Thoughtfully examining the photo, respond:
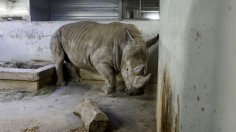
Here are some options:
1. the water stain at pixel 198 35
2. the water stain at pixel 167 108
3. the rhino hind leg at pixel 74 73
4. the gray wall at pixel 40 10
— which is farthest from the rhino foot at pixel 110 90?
the gray wall at pixel 40 10

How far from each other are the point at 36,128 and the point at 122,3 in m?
7.87

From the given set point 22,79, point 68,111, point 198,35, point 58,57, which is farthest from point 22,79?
point 198,35

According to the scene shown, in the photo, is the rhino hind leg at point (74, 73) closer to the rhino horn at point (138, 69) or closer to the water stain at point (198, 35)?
the rhino horn at point (138, 69)

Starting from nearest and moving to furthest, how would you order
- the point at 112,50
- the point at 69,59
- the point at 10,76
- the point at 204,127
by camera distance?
the point at 204,127, the point at 112,50, the point at 10,76, the point at 69,59

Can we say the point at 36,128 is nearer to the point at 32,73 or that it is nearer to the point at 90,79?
the point at 32,73

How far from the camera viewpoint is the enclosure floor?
2674mm

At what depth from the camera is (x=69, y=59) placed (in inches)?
186

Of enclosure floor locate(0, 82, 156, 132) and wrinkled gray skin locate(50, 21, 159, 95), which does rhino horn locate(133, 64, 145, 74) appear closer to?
wrinkled gray skin locate(50, 21, 159, 95)

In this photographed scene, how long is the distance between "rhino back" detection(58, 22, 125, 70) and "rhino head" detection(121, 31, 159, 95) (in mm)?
412

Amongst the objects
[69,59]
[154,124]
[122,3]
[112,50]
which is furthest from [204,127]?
[122,3]

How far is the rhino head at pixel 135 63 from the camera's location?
324cm

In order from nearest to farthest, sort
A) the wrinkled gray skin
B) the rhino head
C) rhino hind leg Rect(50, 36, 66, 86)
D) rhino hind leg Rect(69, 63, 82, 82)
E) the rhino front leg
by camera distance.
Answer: the rhino head
the wrinkled gray skin
the rhino front leg
rhino hind leg Rect(50, 36, 66, 86)
rhino hind leg Rect(69, 63, 82, 82)


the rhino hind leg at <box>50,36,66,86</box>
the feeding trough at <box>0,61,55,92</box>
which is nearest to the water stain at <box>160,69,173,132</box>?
the feeding trough at <box>0,61,55,92</box>

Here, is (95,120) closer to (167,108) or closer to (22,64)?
(167,108)
